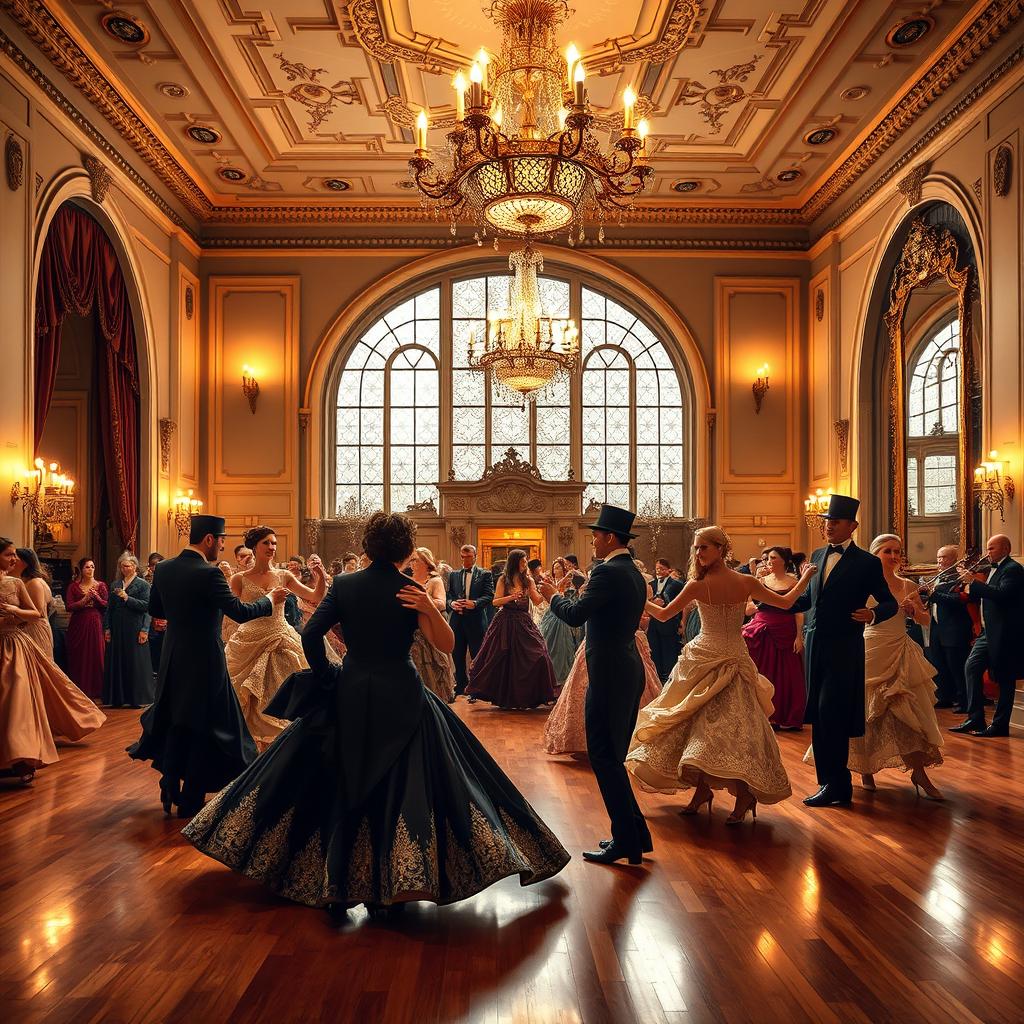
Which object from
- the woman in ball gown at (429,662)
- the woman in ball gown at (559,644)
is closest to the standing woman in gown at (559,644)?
the woman in ball gown at (559,644)

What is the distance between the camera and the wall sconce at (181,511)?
13.7 metres

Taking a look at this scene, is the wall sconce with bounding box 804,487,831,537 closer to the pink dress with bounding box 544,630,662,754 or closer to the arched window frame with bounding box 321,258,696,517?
the arched window frame with bounding box 321,258,696,517

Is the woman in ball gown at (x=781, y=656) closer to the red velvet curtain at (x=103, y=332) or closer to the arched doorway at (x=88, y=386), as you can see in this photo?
the arched doorway at (x=88, y=386)

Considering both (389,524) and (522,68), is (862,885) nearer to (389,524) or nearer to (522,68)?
(389,524)

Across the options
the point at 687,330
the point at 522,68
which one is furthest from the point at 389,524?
the point at 687,330

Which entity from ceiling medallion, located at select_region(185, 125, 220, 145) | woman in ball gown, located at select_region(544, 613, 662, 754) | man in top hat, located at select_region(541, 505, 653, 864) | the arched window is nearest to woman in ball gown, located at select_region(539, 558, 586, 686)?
woman in ball gown, located at select_region(544, 613, 662, 754)

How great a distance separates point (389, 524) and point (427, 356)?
12401 mm

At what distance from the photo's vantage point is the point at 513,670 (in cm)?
942

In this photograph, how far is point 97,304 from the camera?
11.6m

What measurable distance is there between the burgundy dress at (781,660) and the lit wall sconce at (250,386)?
8972mm

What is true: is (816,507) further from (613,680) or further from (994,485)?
(613,680)

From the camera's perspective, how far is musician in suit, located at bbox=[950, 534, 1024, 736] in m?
7.92

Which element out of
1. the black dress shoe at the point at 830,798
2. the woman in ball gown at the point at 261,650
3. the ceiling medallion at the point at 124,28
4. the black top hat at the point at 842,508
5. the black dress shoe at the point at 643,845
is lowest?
the black dress shoe at the point at 830,798

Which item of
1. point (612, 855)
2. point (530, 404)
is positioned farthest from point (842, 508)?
point (530, 404)
